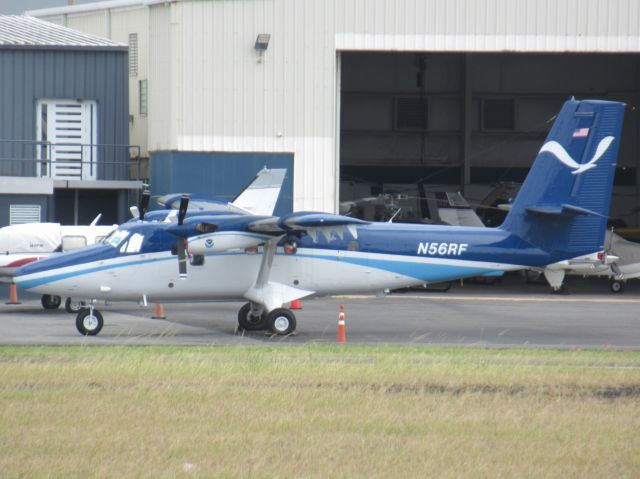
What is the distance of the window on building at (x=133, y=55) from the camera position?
45.5 metres

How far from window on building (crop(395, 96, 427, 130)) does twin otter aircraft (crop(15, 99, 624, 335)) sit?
3113 cm

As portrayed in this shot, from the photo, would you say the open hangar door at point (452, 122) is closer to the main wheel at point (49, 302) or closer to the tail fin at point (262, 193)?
the tail fin at point (262, 193)

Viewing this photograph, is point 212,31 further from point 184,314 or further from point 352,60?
point 352,60

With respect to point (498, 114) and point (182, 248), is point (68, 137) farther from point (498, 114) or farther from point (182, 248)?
point (498, 114)

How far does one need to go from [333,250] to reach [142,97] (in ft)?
68.7

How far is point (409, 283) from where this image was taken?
2608cm

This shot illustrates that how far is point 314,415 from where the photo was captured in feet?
47.8

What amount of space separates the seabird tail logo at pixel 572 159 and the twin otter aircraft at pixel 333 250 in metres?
0.02

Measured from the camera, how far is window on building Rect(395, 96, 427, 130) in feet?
190

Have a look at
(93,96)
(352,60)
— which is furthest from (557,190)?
(352,60)

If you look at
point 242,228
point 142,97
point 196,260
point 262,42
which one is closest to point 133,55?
point 142,97

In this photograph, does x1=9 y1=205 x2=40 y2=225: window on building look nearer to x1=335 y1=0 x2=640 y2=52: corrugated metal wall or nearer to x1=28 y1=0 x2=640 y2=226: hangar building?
x1=28 y1=0 x2=640 y2=226: hangar building

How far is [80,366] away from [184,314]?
11.8m

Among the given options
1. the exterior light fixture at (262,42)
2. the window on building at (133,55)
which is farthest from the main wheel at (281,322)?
the window on building at (133,55)
